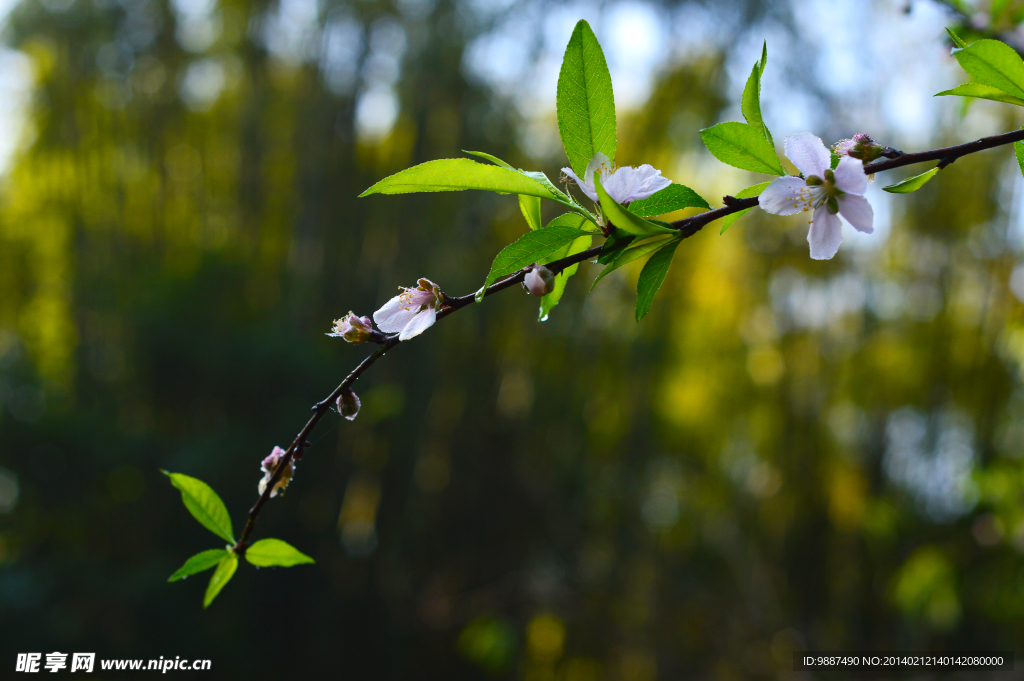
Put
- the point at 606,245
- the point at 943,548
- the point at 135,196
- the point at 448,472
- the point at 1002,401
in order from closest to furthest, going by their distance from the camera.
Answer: the point at 606,245, the point at 943,548, the point at 1002,401, the point at 448,472, the point at 135,196

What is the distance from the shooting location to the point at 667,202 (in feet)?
0.86

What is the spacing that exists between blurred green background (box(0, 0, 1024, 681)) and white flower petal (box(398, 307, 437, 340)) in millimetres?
1922

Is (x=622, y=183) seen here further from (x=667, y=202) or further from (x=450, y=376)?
(x=450, y=376)

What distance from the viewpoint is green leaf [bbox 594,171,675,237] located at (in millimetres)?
227

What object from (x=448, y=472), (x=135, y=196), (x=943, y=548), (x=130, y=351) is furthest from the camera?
(x=135, y=196)

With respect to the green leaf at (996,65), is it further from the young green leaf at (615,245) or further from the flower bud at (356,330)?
the flower bud at (356,330)

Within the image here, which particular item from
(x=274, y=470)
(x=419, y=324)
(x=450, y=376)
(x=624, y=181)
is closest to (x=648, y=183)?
(x=624, y=181)

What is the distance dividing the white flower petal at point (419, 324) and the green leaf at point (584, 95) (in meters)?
0.09

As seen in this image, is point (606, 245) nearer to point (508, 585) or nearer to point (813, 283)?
point (813, 283)

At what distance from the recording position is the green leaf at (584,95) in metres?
0.25

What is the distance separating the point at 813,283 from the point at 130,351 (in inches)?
119

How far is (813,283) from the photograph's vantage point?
2.54 metres

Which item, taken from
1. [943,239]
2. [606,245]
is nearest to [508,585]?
[943,239]

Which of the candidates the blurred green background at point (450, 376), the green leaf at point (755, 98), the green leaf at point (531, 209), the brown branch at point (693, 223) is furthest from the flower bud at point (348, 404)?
the blurred green background at point (450, 376)
